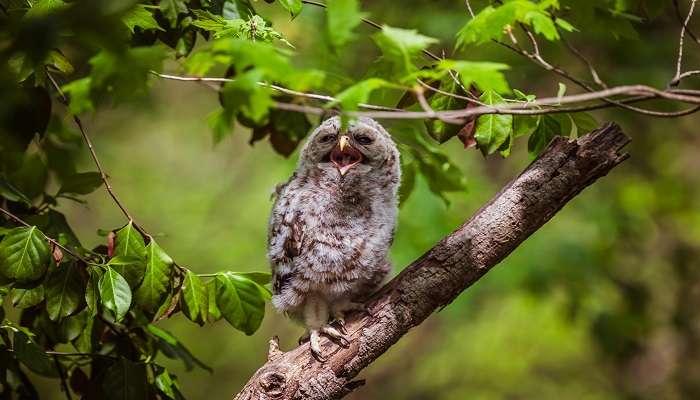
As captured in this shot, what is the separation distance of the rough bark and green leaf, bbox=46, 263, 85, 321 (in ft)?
1.71

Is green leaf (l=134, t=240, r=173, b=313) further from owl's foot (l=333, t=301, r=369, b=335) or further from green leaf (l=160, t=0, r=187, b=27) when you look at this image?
green leaf (l=160, t=0, r=187, b=27)

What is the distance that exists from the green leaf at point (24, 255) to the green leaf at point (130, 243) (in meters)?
0.19

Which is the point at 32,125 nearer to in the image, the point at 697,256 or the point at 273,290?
the point at 273,290

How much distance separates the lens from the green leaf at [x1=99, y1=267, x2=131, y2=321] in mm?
1925

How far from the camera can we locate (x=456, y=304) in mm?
4508

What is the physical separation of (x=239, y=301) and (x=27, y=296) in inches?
21.3

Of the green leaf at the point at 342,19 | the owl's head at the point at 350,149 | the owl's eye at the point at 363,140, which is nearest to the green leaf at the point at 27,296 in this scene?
the owl's head at the point at 350,149

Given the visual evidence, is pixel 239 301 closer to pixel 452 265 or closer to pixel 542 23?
pixel 452 265

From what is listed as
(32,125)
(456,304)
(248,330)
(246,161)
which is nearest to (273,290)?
(248,330)

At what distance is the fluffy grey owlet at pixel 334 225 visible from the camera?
2.29 m

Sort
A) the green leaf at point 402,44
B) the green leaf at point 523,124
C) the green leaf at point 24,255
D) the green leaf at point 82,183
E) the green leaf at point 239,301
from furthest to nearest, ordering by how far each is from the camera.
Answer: the green leaf at point 82,183, the green leaf at point 523,124, the green leaf at point 239,301, the green leaf at point 24,255, the green leaf at point 402,44

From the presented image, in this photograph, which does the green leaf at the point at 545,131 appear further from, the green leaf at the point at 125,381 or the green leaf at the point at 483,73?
the green leaf at the point at 125,381

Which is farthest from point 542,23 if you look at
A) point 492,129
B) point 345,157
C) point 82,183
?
point 82,183

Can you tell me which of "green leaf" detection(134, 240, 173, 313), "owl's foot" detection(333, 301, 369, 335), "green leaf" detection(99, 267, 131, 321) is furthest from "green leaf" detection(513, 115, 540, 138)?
"green leaf" detection(99, 267, 131, 321)
